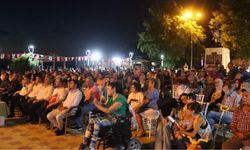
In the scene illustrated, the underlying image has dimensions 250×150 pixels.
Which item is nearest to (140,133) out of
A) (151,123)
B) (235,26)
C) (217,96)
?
(151,123)

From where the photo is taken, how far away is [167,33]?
31.6 m

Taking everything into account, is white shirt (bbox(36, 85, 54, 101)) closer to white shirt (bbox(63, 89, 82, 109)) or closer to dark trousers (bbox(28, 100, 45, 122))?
dark trousers (bbox(28, 100, 45, 122))

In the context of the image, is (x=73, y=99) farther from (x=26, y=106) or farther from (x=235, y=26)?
(x=235, y=26)

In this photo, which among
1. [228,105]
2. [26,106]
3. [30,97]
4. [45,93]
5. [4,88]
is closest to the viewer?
[228,105]

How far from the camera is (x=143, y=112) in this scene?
806 cm

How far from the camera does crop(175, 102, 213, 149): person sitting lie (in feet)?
18.2

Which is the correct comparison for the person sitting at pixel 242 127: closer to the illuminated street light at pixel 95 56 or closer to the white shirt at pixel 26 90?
the white shirt at pixel 26 90

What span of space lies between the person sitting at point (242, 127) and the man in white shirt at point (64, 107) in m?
3.97

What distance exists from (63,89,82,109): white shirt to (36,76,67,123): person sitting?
Answer: 50 centimetres

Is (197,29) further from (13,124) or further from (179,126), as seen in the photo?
(179,126)

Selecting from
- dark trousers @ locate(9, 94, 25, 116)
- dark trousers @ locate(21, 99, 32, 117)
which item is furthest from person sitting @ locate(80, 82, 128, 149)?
dark trousers @ locate(9, 94, 25, 116)

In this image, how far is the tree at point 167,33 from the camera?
3145cm

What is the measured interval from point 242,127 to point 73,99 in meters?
4.20

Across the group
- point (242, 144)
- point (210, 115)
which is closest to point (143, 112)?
point (210, 115)
